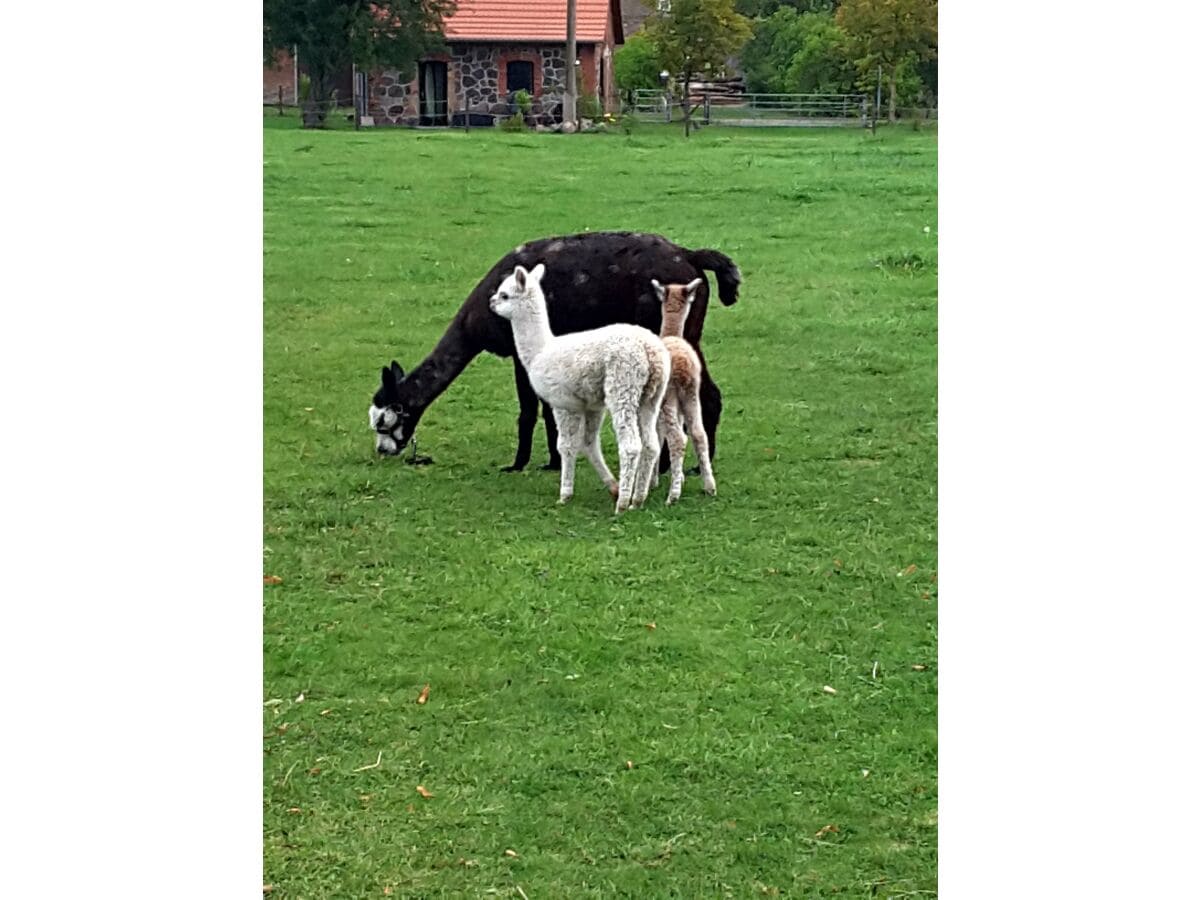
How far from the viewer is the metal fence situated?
5.10 m

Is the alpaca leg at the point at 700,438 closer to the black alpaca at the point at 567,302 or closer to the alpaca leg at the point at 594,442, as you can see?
the black alpaca at the point at 567,302

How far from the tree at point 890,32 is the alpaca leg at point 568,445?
1423 mm

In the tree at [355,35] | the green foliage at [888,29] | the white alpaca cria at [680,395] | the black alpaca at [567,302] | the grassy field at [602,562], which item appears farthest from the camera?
the black alpaca at [567,302]

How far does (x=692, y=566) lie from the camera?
4.78m

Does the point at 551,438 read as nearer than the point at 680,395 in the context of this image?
No

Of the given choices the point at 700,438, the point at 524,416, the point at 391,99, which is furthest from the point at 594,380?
the point at 391,99

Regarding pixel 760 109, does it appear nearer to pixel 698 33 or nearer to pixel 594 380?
pixel 698 33

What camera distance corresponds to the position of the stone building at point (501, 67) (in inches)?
198

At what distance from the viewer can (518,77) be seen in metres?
5.15

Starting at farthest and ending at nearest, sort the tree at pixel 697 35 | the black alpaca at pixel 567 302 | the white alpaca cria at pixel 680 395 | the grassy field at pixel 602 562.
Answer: the black alpaca at pixel 567 302 < the white alpaca cria at pixel 680 395 < the tree at pixel 697 35 < the grassy field at pixel 602 562

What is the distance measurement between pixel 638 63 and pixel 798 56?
0.49m

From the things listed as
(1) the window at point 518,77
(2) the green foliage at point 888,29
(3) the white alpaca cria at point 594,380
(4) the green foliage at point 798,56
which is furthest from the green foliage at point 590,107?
(2) the green foliage at point 888,29
